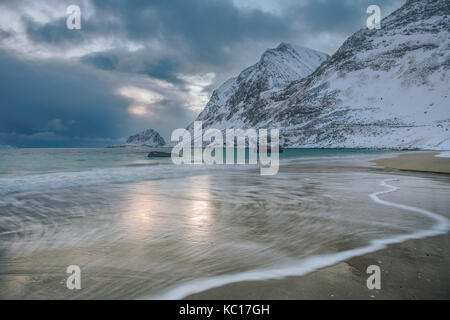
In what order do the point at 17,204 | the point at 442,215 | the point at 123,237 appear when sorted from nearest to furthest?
1. the point at 123,237
2. the point at 442,215
3. the point at 17,204

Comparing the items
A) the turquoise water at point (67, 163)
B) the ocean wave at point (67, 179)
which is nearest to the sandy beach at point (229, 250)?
the ocean wave at point (67, 179)

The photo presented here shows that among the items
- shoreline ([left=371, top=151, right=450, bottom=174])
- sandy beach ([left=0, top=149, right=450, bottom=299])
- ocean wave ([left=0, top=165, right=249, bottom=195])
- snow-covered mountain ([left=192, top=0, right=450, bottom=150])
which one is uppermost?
snow-covered mountain ([left=192, top=0, right=450, bottom=150])

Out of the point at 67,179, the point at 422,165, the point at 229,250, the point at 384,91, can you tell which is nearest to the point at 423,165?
the point at 422,165

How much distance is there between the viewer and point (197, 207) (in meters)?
8.84

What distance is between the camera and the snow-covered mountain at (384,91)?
115 metres

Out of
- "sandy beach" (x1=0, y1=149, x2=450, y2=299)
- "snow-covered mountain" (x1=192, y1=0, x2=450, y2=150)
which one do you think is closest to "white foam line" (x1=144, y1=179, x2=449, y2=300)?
"sandy beach" (x1=0, y1=149, x2=450, y2=299)

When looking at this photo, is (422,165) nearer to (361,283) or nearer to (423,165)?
(423,165)

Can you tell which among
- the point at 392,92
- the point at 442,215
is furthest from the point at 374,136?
the point at 442,215

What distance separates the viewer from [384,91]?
137m

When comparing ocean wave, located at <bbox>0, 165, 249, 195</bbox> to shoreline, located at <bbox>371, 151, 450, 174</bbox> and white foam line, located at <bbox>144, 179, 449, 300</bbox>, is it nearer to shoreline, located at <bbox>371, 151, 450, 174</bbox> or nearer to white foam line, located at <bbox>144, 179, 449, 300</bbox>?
white foam line, located at <bbox>144, 179, 449, 300</bbox>

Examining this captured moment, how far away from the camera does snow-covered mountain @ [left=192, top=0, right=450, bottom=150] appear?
378ft

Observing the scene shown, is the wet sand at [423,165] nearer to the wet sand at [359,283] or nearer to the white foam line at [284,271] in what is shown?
the white foam line at [284,271]

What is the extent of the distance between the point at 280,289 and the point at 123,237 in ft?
11.8
